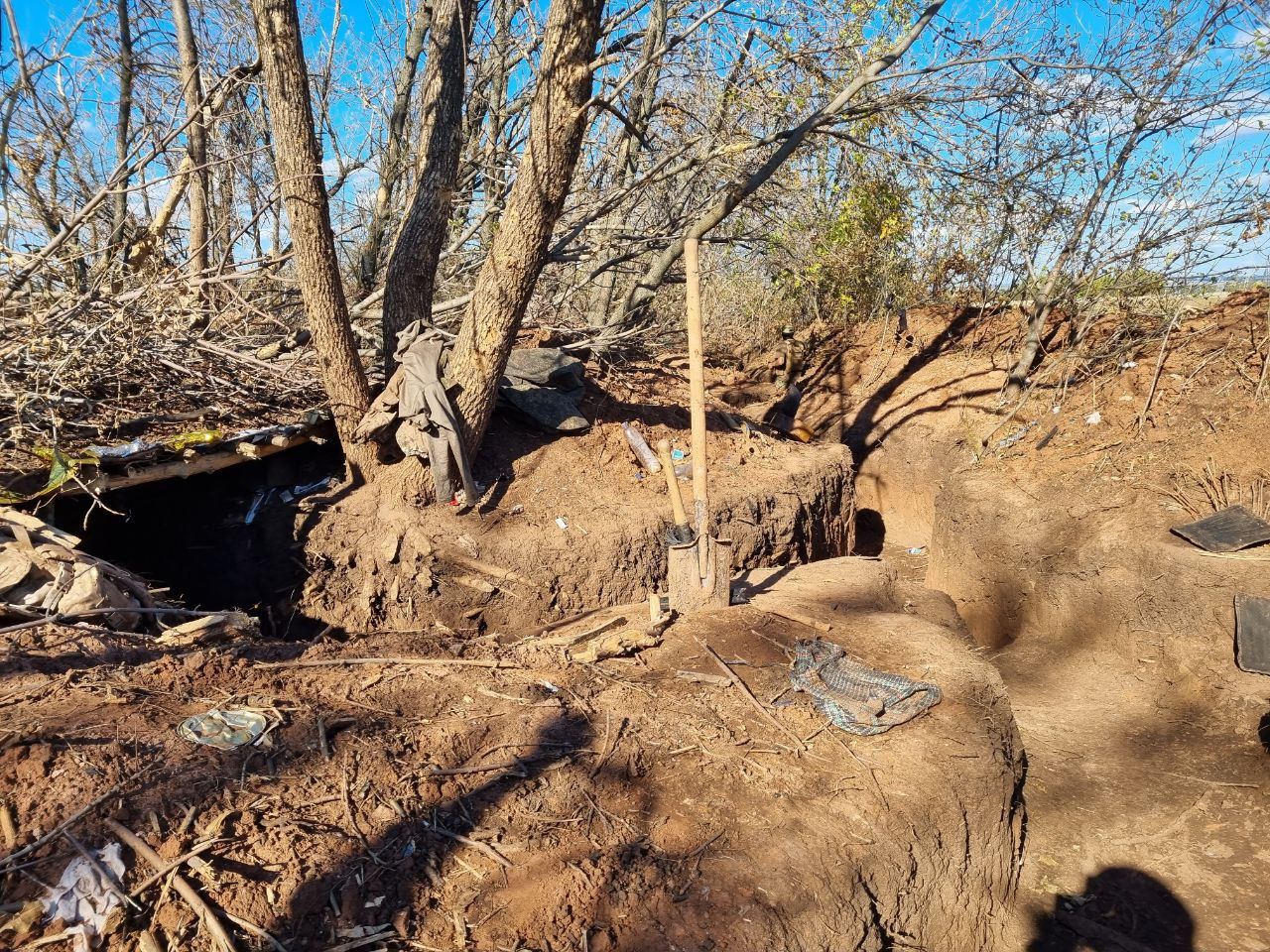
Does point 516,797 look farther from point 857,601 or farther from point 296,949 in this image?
point 857,601

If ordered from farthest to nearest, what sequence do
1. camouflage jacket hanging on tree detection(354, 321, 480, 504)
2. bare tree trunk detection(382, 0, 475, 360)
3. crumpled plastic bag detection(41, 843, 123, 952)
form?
bare tree trunk detection(382, 0, 475, 360) < camouflage jacket hanging on tree detection(354, 321, 480, 504) < crumpled plastic bag detection(41, 843, 123, 952)

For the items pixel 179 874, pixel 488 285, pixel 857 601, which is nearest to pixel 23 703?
pixel 179 874

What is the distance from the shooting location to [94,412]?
5.33 meters

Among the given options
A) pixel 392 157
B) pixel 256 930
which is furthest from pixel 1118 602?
pixel 392 157

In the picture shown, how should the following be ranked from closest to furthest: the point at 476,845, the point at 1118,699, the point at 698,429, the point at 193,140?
1. the point at 476,845
2. the point at 698,429
3. the point at 1118,699
4. the point at 193,140

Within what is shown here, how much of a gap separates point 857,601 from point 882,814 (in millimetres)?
2350

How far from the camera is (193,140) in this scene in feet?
21.4

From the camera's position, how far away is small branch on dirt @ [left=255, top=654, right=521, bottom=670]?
3578 millimetres

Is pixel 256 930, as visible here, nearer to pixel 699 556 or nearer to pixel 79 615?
pixel 79 615

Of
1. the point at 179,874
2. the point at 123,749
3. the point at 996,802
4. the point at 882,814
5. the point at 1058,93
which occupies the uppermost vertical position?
the point at 1058,93

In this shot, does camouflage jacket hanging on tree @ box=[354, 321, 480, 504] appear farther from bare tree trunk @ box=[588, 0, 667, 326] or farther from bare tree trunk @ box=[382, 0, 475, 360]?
bare tree trunk @ box=[588, 0, 667, 326]

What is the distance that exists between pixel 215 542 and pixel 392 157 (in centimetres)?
434

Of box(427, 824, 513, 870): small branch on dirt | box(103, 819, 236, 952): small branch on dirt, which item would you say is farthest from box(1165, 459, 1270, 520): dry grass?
box(103, 819, 236, 952): small branch on dirt

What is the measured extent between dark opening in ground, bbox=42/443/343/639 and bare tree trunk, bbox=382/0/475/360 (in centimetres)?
188
